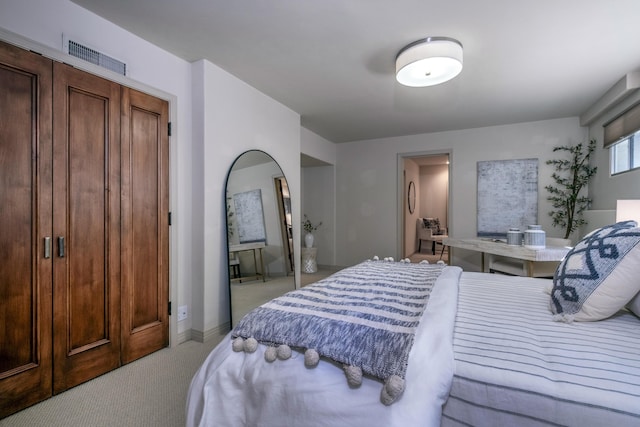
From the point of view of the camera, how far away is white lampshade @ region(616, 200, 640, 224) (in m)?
2.87

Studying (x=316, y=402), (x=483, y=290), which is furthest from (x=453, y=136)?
(x=316, y=402)

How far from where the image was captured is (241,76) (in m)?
3.01

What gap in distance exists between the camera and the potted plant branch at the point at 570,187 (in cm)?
417

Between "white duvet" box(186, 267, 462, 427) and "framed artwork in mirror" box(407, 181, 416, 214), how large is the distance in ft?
21.4

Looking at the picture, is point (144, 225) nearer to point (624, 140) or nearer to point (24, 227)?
point (24, 227)

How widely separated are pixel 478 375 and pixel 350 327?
0.43m

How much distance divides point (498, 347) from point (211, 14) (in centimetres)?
248

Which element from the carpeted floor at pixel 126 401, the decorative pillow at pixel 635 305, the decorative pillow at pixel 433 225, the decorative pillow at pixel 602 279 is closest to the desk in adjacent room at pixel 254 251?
the carpeted floor at pixel 126 401

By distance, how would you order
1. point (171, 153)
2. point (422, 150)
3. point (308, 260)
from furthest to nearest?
1. point (308, 260)
2. point (422, 150)
3. point (171, 153)

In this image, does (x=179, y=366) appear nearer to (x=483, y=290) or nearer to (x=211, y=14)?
(x=483, y=290)

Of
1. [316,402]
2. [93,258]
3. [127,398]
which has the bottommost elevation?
[127,398]

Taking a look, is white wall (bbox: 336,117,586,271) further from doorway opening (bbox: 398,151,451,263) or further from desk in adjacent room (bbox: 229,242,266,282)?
desk in adjacent room (bbox: 229,242,266,282)

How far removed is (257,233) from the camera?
3232 millimetres

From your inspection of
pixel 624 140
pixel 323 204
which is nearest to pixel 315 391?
pixel 624 140
